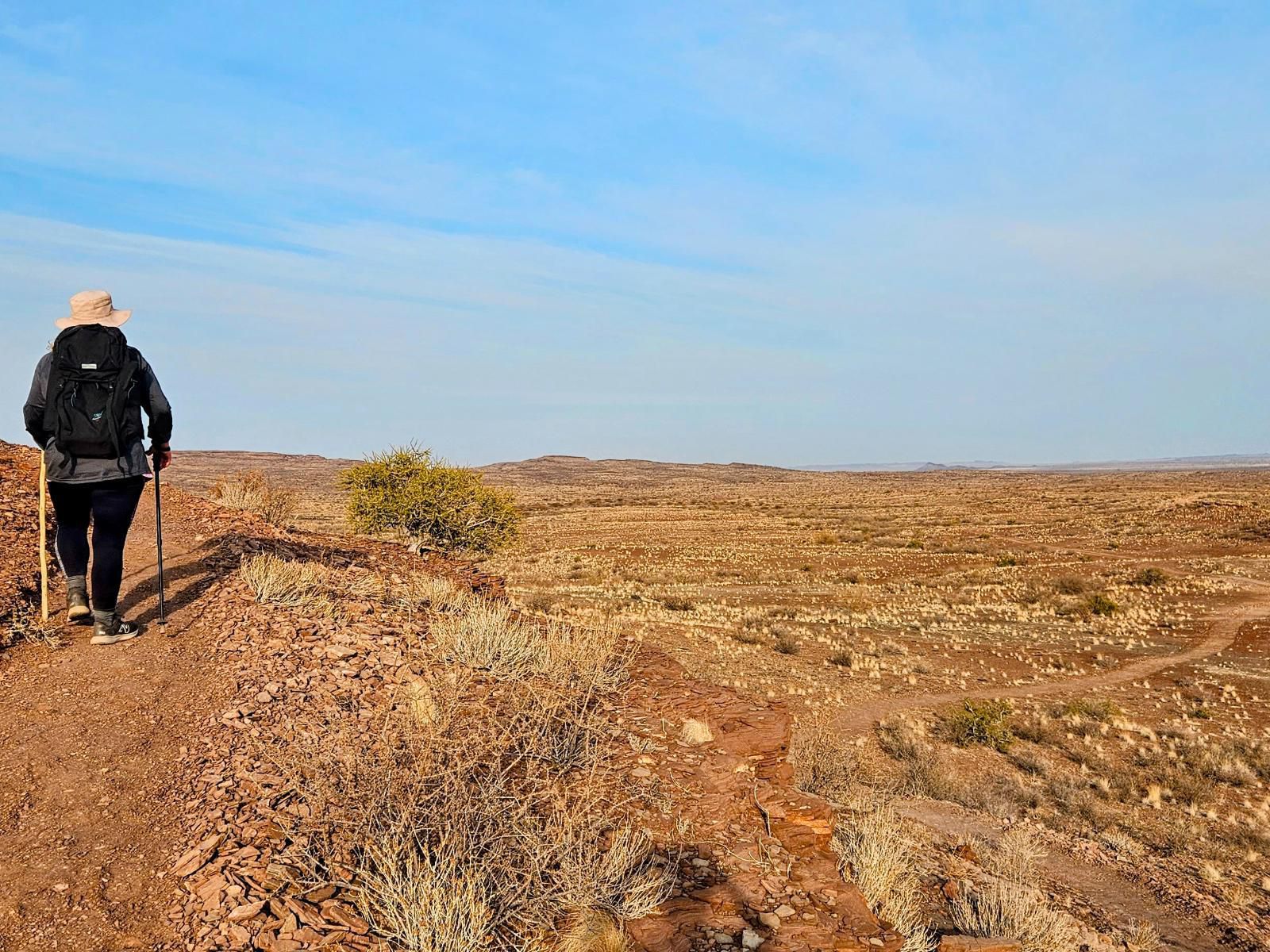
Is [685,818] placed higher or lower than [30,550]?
lower

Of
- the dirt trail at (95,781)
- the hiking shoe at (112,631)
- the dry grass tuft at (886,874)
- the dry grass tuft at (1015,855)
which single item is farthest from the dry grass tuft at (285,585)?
the dry grass tuft at (1015,855)

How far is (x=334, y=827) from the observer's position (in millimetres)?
4027

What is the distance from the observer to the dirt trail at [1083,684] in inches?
555

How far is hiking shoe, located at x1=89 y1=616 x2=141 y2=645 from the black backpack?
4.10 feet

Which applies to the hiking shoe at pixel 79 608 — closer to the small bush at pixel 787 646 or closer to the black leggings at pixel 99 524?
the black leggings at pixel 99 524

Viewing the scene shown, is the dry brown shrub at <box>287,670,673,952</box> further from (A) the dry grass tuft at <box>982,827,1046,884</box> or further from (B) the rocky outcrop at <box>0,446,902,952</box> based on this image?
(A) the dry grass tuft at <box>982,827,1046,884</box>

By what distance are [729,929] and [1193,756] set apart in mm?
11955

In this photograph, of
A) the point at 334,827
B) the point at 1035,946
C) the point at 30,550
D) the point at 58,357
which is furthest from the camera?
the point at 30,550

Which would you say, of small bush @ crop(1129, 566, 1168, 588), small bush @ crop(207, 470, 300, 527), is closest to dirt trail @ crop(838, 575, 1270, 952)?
small bush @ crop(1129, 566, 1168, 588)

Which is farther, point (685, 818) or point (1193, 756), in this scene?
point (1193, 756)

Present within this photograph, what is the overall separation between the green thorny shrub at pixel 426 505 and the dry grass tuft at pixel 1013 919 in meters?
14.0

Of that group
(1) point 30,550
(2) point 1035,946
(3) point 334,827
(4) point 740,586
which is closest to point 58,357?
(1) point 30,550

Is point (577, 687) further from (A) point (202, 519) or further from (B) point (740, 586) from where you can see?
(B) point (740, 586)

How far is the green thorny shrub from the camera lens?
1795 centimetres
